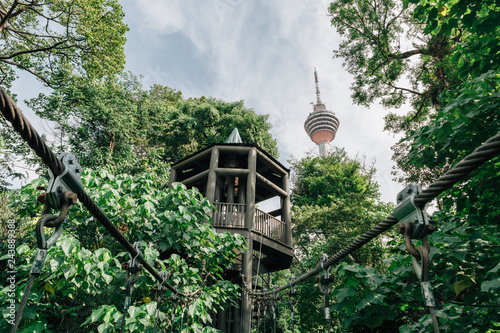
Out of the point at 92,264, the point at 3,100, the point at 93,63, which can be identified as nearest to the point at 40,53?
the point at 93,63

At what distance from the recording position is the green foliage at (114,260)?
3.79 meters

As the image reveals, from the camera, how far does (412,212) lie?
131cm

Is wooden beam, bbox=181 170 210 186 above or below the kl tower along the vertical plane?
below

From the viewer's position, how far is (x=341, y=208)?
1474 centimetres

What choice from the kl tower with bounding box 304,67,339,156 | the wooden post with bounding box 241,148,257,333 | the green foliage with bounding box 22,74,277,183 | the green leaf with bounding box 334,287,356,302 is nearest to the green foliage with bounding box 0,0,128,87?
the green foliage with bounding box 22,74,277,183

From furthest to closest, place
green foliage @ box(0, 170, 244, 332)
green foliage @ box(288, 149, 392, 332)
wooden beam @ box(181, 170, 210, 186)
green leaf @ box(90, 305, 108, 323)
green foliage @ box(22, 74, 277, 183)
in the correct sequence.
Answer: green foliage @ box(22, 74, 277, 183) → green foliage @ box(288, 149, 392, 332) → wooden beam @ box(181, 170, 210, 186) → green foliage @ box(0, 170, 244, 332) → green leaf @ box(90, 305, 108, 323)

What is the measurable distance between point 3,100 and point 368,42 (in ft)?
47.0

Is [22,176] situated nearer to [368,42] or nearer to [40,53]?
[40,53]

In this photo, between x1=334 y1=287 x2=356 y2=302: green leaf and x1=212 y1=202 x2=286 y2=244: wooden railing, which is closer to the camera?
x1=334 y1=287 x2=356 y2=302: green leaf

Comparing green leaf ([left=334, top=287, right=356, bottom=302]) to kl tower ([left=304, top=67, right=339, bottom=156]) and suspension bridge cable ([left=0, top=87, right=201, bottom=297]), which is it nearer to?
suspension bridge cable ([left=0, top=87, right=201, bottom=297])

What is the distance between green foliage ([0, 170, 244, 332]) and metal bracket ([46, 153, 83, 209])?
9.12 feet

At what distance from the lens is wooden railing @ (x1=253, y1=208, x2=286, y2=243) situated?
10.5 meters

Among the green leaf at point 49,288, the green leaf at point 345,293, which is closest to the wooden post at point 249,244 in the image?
the green leaf at point 49,288

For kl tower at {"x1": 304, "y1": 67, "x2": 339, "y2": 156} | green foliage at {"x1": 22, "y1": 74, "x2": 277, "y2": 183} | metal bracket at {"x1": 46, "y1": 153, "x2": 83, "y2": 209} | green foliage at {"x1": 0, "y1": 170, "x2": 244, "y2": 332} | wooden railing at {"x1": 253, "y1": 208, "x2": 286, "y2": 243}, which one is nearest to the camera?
metal bracket at {"x1": 46, "y1": 153, "x2": 83, "y2": 209}
